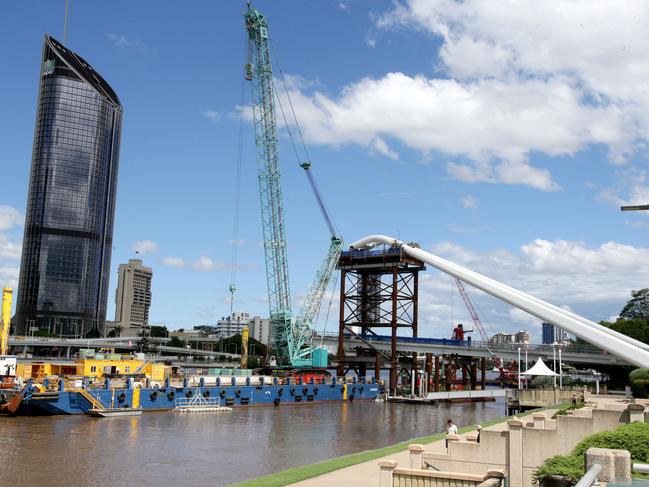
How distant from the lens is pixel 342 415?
72125mm

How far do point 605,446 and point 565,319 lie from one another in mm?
20331

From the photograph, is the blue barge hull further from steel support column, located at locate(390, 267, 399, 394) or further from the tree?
the tree

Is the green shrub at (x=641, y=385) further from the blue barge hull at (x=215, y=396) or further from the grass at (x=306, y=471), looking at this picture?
the blue barge hull at (x=215, y=396)

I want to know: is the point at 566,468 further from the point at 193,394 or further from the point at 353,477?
the point at 193,394

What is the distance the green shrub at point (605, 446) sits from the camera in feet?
50.0

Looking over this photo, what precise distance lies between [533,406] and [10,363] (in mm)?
51657

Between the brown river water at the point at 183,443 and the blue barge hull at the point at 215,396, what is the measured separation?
1.83m

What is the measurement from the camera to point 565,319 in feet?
117

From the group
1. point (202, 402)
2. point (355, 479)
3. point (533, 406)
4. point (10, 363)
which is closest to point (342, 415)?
point (202, 402)

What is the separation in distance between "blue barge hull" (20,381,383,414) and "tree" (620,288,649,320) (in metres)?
79.9

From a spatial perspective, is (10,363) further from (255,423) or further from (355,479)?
(355,479)

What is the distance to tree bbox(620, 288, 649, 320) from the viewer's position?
154 meters

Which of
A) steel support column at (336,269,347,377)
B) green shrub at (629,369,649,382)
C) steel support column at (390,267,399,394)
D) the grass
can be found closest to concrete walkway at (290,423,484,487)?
the grass

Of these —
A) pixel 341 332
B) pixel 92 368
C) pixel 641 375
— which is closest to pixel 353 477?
pixel 641 375
